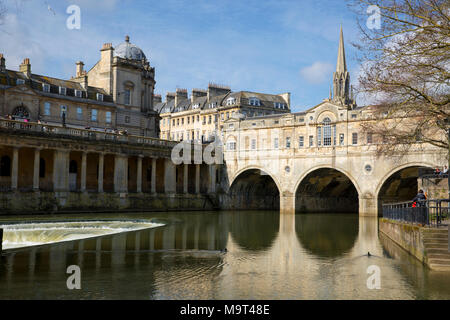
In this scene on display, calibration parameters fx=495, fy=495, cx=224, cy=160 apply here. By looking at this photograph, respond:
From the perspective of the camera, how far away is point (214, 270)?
48.2 feet

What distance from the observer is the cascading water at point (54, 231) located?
851 inches

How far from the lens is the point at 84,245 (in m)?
20.4

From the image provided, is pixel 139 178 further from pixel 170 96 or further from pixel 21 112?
pixel 170 96

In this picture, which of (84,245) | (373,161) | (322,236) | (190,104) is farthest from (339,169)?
(190,104)

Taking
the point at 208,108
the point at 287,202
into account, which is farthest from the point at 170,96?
the point at 287,202

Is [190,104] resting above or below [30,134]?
above

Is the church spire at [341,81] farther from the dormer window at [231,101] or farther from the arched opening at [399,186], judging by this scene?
the dormer window at [231,101]

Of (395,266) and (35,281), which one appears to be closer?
(35,281)

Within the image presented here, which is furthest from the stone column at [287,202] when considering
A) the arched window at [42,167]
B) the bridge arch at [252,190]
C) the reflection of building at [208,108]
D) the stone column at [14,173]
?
the stone column at [14,173]

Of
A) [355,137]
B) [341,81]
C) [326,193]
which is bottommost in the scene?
[326,193]

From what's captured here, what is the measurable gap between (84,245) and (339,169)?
114ft

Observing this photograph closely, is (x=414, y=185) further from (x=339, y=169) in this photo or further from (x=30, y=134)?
(x=30, y=134)

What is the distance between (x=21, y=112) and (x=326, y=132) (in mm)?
30302

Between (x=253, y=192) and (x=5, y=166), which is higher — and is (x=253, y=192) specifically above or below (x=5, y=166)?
below
